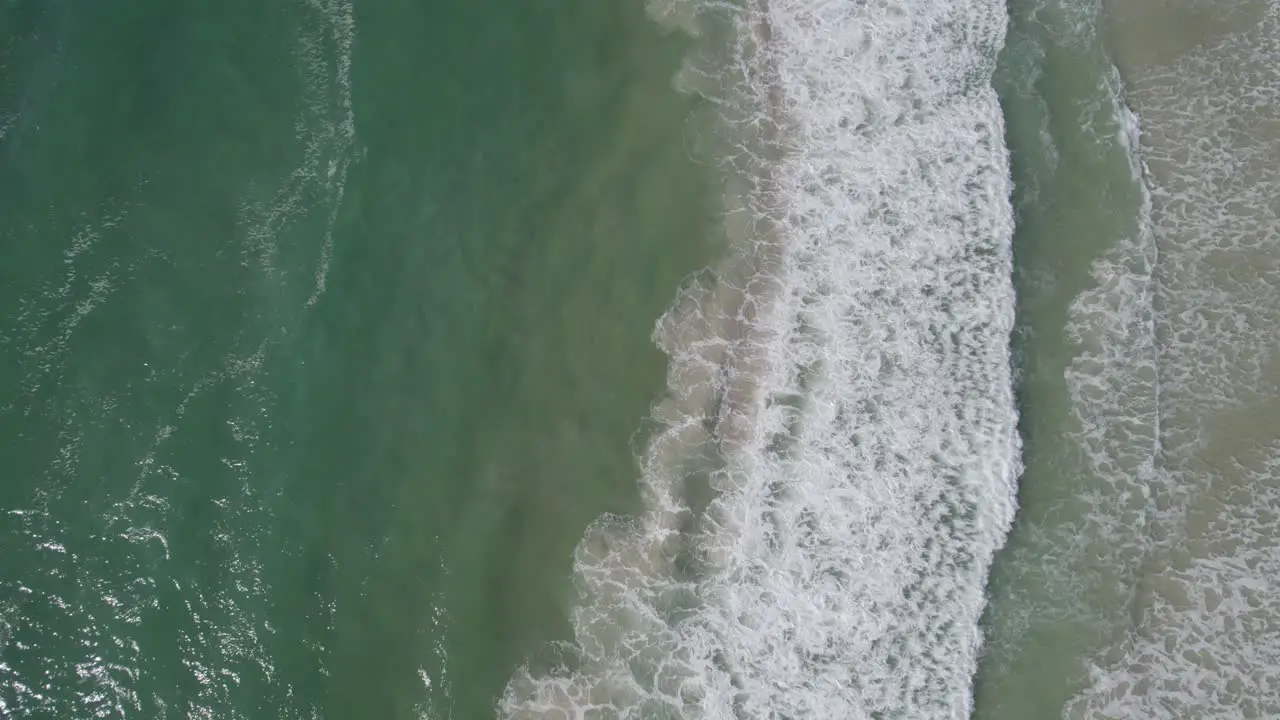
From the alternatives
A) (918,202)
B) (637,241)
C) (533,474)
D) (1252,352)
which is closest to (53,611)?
(533,474)

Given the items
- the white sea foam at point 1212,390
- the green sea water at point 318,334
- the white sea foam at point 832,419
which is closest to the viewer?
the white sea foam at point 1212,390

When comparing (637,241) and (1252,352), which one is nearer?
(1252,352)

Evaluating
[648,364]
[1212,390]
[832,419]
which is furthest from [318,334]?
[1212,390]

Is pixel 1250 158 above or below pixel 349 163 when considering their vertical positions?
above

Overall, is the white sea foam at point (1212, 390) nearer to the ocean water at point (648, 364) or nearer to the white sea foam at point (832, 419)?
the ocean water at point (648, 364)

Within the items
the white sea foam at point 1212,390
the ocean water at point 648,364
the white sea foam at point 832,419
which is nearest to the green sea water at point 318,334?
the ocean water at point 648,364

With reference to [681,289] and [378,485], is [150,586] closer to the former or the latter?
[378,485]

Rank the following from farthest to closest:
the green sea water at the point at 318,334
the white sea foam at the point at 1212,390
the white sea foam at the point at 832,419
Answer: the green sea water at the point at 318,334 < the white sea foam at the point at 832,419 < the white sea foam at the point at 1212,390
